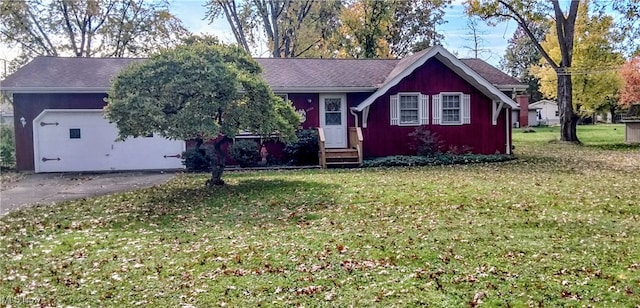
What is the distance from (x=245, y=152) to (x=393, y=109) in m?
5.12

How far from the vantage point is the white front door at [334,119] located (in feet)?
55.2

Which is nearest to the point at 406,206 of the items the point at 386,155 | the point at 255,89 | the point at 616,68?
the point at 255,89

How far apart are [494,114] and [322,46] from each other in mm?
16786

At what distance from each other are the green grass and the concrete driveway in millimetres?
1011

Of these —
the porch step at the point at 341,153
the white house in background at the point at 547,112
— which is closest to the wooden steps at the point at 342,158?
the porch step at the point at 341,153

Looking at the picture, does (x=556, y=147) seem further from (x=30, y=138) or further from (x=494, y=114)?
(x=30, y=138)

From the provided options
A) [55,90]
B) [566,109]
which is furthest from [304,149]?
[566,109]

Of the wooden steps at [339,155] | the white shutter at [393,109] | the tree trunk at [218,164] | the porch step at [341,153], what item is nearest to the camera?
the tree trunk at [218,164]

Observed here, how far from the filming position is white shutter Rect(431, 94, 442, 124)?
54.6 feet

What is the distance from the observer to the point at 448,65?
53.9ft

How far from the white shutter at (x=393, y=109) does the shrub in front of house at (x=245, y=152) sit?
4.57m

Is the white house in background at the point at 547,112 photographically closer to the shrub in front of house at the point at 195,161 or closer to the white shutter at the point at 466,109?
the white shutter at the point at 466,109

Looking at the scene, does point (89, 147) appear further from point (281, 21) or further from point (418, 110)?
point (281, 21)

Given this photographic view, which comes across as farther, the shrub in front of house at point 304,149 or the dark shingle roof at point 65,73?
the shrub in front of house at point 304,149
